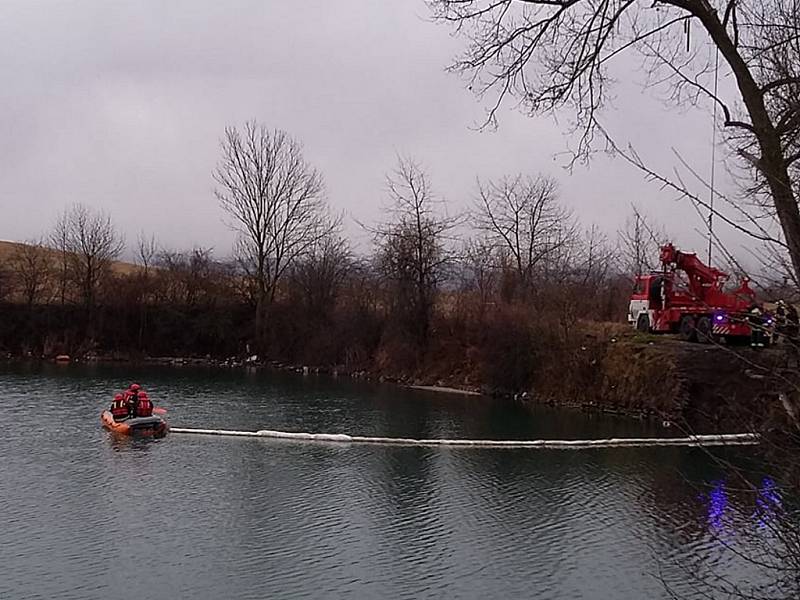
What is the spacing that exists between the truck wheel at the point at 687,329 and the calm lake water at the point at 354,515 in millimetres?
2582

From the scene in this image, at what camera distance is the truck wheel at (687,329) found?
2155 cm

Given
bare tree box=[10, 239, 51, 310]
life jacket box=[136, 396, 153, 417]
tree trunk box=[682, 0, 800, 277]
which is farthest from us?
bare tree box=[10, 239, 51, 310]

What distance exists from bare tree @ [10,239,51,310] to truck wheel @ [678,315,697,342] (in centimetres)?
3243

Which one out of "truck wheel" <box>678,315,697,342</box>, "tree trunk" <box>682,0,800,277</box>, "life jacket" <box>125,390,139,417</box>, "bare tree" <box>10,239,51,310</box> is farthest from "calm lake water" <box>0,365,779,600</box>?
"bare tree" <box>10,239,51,310</box>

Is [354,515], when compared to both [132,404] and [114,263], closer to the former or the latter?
[132,404]

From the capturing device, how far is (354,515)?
45.3ft

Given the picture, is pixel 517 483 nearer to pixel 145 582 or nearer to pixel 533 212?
pixel 145 582

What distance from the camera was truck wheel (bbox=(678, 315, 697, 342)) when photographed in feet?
70.7

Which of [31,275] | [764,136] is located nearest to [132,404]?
[764,136]

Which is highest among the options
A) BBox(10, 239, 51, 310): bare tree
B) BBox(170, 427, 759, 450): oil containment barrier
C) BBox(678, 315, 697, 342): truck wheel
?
BBox(10, 239, 51, 310): bare tree

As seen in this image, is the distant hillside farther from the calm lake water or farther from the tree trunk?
the tree trunk

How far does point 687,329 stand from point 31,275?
34.5 m

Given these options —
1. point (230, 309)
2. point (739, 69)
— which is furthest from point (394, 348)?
point (739, 69)

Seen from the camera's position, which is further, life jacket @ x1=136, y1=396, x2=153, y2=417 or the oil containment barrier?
life jacket @ x1=136, y1=396, x2=153, y2=417
